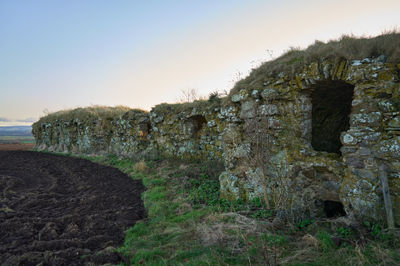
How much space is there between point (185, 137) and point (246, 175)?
6247mm

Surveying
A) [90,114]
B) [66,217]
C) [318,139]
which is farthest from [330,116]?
[90,114]

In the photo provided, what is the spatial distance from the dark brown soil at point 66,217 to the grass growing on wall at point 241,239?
56cm

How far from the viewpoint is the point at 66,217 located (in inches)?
231

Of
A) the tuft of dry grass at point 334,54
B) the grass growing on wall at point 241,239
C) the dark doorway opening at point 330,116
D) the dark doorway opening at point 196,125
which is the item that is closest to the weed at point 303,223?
the grass growing on wall at point 241,239

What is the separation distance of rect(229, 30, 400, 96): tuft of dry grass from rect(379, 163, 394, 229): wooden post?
218cm

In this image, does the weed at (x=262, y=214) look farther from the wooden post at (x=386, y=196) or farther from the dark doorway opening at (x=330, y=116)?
the dark doorway opening at (x=330, y=116)

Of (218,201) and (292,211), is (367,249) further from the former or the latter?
(218,201)

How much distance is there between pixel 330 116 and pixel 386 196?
3654mm

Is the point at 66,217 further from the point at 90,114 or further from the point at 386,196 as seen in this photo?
the point at 90,114

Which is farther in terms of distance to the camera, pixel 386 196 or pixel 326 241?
pixel 386 196

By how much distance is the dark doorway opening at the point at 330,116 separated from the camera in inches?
256

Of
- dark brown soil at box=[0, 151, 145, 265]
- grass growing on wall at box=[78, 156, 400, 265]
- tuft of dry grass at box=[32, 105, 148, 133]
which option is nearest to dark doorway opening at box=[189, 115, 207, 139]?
dark brown soil at box=[0, 151, 145, 265]

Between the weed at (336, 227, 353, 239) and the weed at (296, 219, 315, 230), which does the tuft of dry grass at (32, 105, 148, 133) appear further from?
the weed at (336, 227, 353, 239)

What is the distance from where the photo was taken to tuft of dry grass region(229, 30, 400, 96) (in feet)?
14.9
